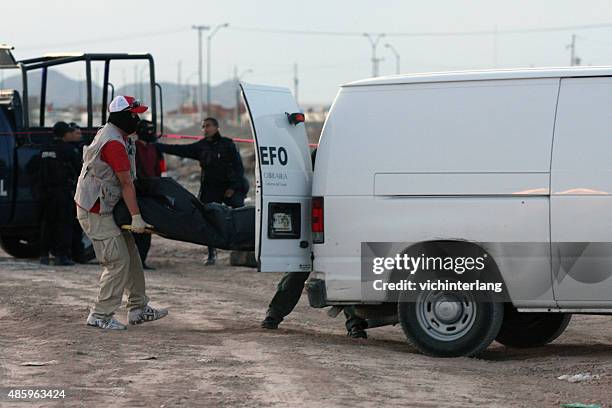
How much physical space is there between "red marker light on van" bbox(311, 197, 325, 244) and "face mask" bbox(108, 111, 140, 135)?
1.92 m

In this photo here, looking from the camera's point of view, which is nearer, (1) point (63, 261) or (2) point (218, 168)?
(2) point (218, 168)

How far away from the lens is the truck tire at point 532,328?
11078mm

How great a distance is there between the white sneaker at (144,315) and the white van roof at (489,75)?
2883 millimetres

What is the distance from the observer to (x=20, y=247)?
1878cm

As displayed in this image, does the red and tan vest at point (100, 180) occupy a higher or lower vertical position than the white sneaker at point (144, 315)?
higher

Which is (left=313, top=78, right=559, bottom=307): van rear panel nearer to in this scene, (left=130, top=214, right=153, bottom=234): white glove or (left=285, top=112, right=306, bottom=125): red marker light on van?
(left=285, top=112, right=306, bottom=125): red marker light on van

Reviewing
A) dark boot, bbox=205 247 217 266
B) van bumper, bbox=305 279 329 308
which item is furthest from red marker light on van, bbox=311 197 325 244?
dark boot, bbox=205 247 217 266

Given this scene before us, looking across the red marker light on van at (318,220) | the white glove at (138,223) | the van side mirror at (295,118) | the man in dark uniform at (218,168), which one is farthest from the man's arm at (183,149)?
the red marker light on van at (318,220)

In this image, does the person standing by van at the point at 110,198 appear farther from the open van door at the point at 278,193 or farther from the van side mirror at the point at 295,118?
the van side mirror at the point at 295,118

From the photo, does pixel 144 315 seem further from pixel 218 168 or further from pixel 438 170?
pixel 218 168

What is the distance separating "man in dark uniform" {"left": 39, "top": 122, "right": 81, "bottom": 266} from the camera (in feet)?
54.7

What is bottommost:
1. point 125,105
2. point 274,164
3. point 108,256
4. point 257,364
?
point 257,364

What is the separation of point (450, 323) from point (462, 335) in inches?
5.8

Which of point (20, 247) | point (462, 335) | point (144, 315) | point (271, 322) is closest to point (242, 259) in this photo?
point (20, 247)
